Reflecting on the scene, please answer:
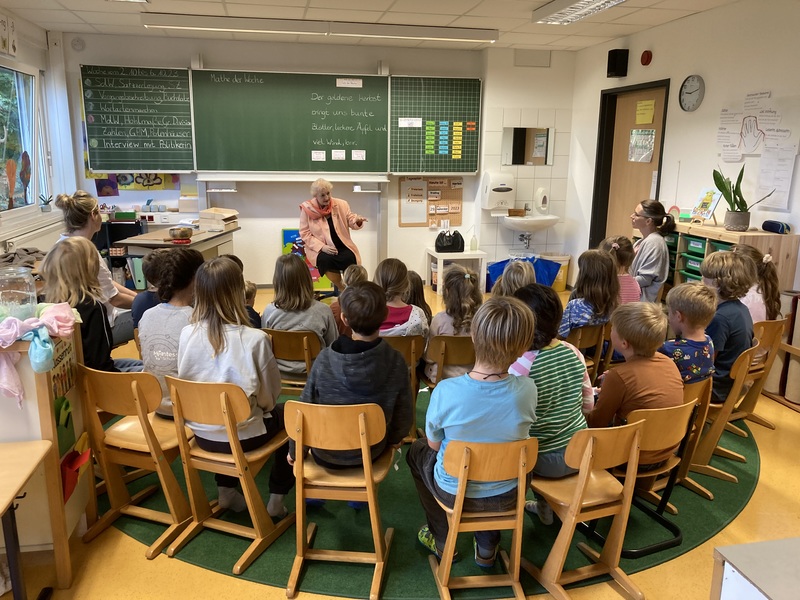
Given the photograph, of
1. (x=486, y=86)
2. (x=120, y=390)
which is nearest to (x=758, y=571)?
(x=120, y=390)

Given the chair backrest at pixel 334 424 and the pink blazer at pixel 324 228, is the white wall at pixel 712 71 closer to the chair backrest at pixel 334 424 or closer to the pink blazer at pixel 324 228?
the pink blazer at pixel 324 228

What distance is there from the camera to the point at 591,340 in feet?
10.7

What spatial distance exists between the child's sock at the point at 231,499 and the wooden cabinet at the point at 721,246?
3354 millimetres

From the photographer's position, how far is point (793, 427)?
3453 mm

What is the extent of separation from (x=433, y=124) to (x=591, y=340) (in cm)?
391

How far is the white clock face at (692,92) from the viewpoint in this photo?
483cm

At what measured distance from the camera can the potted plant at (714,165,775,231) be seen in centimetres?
420

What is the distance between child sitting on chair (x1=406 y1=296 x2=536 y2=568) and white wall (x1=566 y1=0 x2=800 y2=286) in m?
3.23

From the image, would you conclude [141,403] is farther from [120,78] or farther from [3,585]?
[120,78]

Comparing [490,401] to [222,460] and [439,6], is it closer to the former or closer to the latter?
[222,460]

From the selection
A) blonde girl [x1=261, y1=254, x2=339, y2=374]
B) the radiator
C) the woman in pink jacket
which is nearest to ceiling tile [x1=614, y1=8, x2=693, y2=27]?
the woman in pink jacket

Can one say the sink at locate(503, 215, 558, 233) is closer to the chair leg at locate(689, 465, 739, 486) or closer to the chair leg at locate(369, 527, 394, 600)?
the chair leg at locate(689, 465, 739, 486)

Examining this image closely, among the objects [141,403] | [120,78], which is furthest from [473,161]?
[141,403]

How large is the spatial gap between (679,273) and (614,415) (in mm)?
2673
